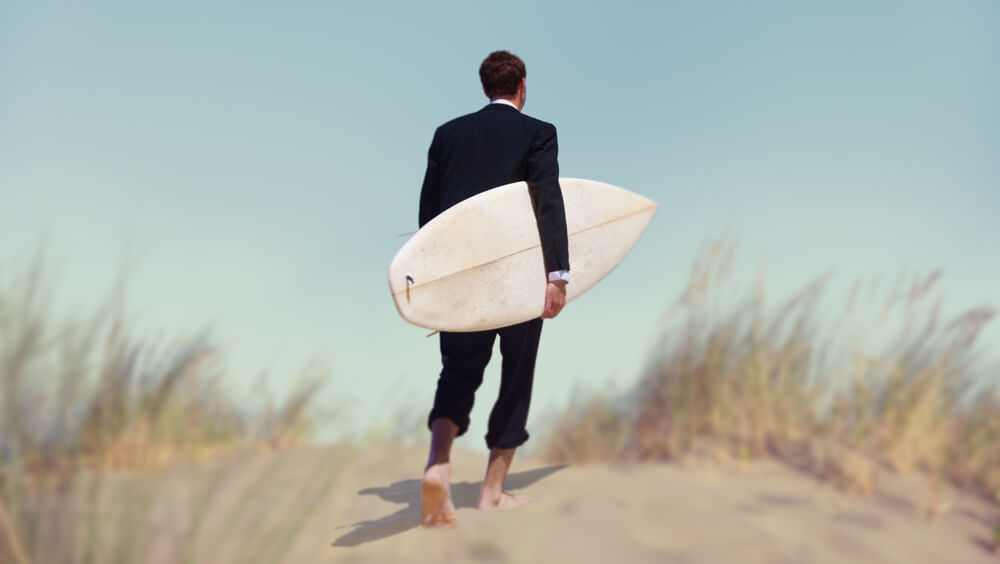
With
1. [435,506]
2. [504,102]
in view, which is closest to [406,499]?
[435,506]

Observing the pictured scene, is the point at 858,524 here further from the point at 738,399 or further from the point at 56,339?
the point at 56,339

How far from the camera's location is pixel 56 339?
1976 millimetres

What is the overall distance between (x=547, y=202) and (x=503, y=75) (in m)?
0.53

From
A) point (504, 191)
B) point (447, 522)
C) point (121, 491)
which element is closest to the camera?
point (121, 491)

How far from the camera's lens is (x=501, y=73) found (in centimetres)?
308

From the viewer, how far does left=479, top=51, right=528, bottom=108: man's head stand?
308cm

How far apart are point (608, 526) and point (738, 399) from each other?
0.97 m

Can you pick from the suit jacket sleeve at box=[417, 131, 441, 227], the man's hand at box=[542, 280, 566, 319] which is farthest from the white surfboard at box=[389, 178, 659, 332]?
the suit jacket sleeve at box=[417, 131, 441, 227]

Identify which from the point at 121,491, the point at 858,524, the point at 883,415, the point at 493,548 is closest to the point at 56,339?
the point at 121,491

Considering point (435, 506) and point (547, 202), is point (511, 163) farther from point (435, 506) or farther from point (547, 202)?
point (435, 506)

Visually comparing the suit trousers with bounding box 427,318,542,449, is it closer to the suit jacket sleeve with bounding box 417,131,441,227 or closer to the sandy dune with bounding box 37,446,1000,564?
the sandy dune with bounding box 37,446,1000,564

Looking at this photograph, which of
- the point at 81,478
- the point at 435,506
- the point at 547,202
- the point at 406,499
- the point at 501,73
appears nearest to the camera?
the point at 81,478

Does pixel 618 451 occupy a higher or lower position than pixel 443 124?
lower

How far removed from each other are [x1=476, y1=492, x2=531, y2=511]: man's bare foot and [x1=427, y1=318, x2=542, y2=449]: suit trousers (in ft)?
0.62
